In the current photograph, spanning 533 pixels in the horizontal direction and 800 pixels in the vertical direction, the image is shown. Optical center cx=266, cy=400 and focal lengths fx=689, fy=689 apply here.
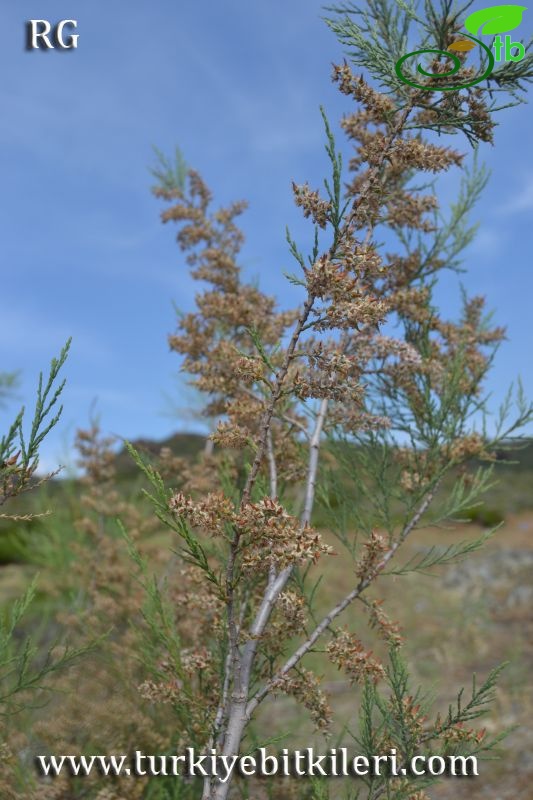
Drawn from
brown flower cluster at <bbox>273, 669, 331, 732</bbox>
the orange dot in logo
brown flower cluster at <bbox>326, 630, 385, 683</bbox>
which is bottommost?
brown flower cluster at <bbox>273, 669, 331, 732</bbox>

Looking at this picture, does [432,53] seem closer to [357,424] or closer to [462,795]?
[357,424]

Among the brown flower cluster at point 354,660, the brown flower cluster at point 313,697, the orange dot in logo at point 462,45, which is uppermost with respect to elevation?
the orange dot in logo at point 462,45

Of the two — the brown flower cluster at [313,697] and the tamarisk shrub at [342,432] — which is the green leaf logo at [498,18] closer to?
the tamarisk shrub at [342,432]

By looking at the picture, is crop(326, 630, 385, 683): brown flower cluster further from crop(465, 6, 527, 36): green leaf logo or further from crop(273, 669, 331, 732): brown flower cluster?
crop(465, 6, 527, 36): green leaf logo

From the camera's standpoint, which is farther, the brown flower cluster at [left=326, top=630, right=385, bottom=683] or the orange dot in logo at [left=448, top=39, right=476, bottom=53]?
the orange dot in logo at [left=448, top=39, right=476, bottom=53]

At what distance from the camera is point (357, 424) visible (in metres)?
4.26

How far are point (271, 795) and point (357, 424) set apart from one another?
2.48 metres

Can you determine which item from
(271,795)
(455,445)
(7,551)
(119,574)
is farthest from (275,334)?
(7,551)

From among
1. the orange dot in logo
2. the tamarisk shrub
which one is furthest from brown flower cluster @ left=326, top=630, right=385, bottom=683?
the orange dot in logo

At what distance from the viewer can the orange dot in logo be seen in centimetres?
384

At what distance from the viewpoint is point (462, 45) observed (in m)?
3.88

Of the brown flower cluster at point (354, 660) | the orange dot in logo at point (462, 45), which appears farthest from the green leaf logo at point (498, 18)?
the brown flower cluster at point (354, 660)

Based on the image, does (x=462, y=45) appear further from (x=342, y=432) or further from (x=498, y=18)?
(x=342, y=432)

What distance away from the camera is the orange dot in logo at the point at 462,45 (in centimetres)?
384
